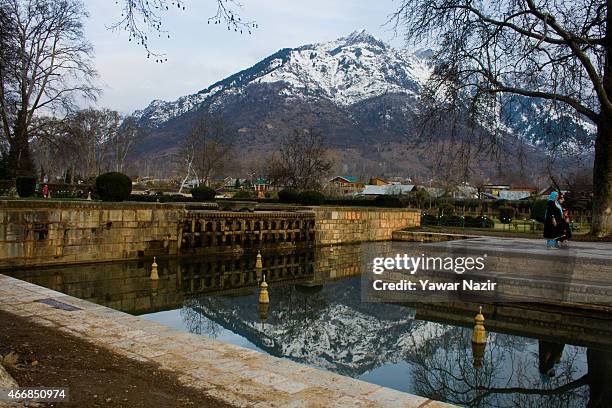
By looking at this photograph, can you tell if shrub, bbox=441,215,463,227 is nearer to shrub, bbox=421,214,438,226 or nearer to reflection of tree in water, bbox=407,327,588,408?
shrub, bbox=421,214,438,226

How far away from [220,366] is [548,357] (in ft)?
22.2

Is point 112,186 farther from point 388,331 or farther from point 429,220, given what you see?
point 429,220

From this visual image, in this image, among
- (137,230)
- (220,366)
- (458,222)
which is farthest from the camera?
(458,222)

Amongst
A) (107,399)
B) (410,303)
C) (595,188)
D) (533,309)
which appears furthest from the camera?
(595,188)

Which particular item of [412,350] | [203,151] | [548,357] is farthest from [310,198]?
[548,357]

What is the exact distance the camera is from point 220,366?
6477 mm

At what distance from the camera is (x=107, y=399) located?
503cm

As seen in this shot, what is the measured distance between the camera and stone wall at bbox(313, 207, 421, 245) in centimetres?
3275


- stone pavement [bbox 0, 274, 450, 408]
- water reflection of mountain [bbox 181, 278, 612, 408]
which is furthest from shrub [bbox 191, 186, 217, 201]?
stone pavement [bbox 0, 274, 450, 408]

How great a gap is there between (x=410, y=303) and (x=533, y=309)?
3.36 meters

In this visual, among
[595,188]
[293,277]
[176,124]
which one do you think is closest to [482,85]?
[595,188]

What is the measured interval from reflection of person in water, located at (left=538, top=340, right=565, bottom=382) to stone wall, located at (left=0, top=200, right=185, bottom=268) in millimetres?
17059

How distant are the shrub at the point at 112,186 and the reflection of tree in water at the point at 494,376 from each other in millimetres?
20133

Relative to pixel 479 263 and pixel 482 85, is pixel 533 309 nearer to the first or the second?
pixel 479 263
